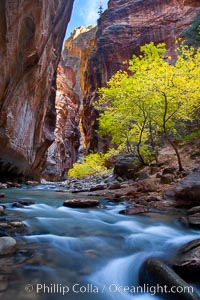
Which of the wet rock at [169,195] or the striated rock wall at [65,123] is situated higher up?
the striated rock wall at [65,123]

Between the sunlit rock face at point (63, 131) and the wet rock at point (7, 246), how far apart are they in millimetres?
43205

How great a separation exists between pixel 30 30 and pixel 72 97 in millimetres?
49741

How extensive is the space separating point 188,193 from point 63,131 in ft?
164

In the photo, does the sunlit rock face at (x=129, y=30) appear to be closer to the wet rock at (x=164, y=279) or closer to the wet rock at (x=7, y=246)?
the wet rock at (x=7, y=246)

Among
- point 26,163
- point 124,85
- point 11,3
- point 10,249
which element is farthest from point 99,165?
point 10,249

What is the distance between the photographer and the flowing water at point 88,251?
256 centimetres

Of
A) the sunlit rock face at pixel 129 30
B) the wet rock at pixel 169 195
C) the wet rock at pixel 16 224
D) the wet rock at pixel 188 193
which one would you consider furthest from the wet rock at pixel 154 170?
the sunlit rock face at pixel 129 30

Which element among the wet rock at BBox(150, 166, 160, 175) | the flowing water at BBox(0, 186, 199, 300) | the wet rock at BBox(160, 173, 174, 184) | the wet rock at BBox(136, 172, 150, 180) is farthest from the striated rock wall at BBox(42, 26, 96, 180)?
the flowing water at BBox(0, 186, 199, 300)

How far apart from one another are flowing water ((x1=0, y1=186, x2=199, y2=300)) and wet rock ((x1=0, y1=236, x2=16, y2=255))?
279 mm

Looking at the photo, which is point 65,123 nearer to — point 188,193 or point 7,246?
point 188,193

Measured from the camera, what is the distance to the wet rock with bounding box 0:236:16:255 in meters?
3.09

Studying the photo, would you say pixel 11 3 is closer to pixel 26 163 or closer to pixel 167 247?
pixel 167 247

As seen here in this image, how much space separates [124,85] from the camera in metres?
13.1

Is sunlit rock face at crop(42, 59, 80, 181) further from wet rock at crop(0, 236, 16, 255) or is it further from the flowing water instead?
wet rock at crop(0, 236, 16, 255)
